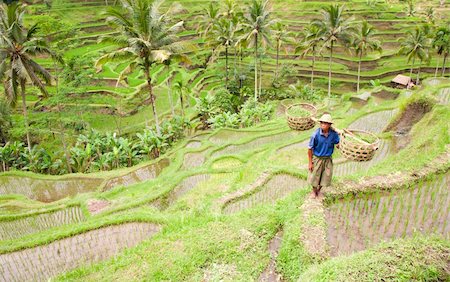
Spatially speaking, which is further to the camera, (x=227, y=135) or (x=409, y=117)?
(x=227, y=135)

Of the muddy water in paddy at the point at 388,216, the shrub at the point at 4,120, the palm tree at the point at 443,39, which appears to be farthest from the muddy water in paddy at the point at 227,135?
the palm tree at the point at 443,39

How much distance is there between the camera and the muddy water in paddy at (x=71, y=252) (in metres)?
6.33

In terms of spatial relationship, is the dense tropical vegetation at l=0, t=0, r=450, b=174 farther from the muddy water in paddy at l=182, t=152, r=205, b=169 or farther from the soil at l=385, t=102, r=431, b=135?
the soil at l=385, t=102, r=431, b=135

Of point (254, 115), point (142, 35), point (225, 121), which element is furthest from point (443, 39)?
point (142, 35)

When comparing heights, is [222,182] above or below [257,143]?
above

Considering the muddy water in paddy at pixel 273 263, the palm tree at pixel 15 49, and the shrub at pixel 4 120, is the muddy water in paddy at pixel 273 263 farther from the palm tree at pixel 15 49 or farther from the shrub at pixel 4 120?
the shrub at pixel 4 120

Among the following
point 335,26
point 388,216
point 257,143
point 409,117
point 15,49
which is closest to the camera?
point 388,216

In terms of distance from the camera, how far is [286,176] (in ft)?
27.6

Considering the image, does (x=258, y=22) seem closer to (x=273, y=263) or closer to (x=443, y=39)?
(x=443, y=39)

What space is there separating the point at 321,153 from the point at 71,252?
15.7 ft

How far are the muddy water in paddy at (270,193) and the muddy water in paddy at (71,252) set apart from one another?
5.28 ft

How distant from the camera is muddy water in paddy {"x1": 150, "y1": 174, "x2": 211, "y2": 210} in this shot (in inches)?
362

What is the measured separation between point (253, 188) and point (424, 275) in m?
4.03

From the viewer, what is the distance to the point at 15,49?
556 inches
